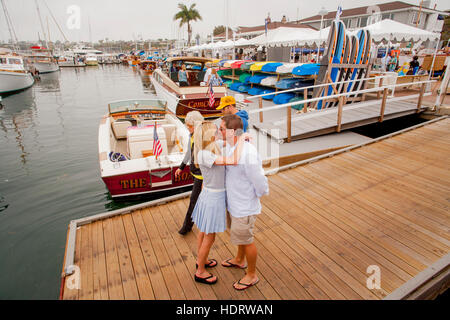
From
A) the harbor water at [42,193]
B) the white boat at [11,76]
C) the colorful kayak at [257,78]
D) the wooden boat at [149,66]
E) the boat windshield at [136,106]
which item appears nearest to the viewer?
the harbor water at [42,193]

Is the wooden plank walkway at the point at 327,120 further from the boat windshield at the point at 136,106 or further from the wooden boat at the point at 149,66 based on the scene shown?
the wooden boat at the point at 149,66

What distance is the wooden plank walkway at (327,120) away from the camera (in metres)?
A: 6.70

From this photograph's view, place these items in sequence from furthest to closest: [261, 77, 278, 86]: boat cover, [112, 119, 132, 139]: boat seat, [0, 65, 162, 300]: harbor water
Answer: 1. [261, 77, 278, 86]: boat cover
2. [112, 119, 132, 139]: boat seat
3. [0, 65, 162, 300]: harbor water

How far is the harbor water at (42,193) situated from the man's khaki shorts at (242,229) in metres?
3.32

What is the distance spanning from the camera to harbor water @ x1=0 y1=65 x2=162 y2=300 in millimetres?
4254

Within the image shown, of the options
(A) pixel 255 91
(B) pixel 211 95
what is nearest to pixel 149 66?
(A) pixel 255 91

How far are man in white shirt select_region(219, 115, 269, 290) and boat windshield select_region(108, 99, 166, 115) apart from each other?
6830 mm

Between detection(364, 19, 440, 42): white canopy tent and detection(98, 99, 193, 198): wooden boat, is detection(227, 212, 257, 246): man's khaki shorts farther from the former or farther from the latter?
detection(364, 19, 440, 42): white canopy tent

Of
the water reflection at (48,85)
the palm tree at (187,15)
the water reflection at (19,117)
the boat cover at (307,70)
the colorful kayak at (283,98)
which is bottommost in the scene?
the water reflection at (19,117)

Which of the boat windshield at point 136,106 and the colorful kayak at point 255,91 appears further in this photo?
the colorful kayak at point 255,91

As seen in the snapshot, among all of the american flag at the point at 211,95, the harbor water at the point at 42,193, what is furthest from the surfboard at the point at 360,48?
the harbor water at the point at 42,193

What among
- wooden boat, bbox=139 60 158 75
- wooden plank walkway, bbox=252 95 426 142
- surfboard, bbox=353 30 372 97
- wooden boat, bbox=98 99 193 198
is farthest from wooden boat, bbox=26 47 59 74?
surfboard, bbox=353 30 372 97

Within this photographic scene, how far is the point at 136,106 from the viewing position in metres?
8.45
